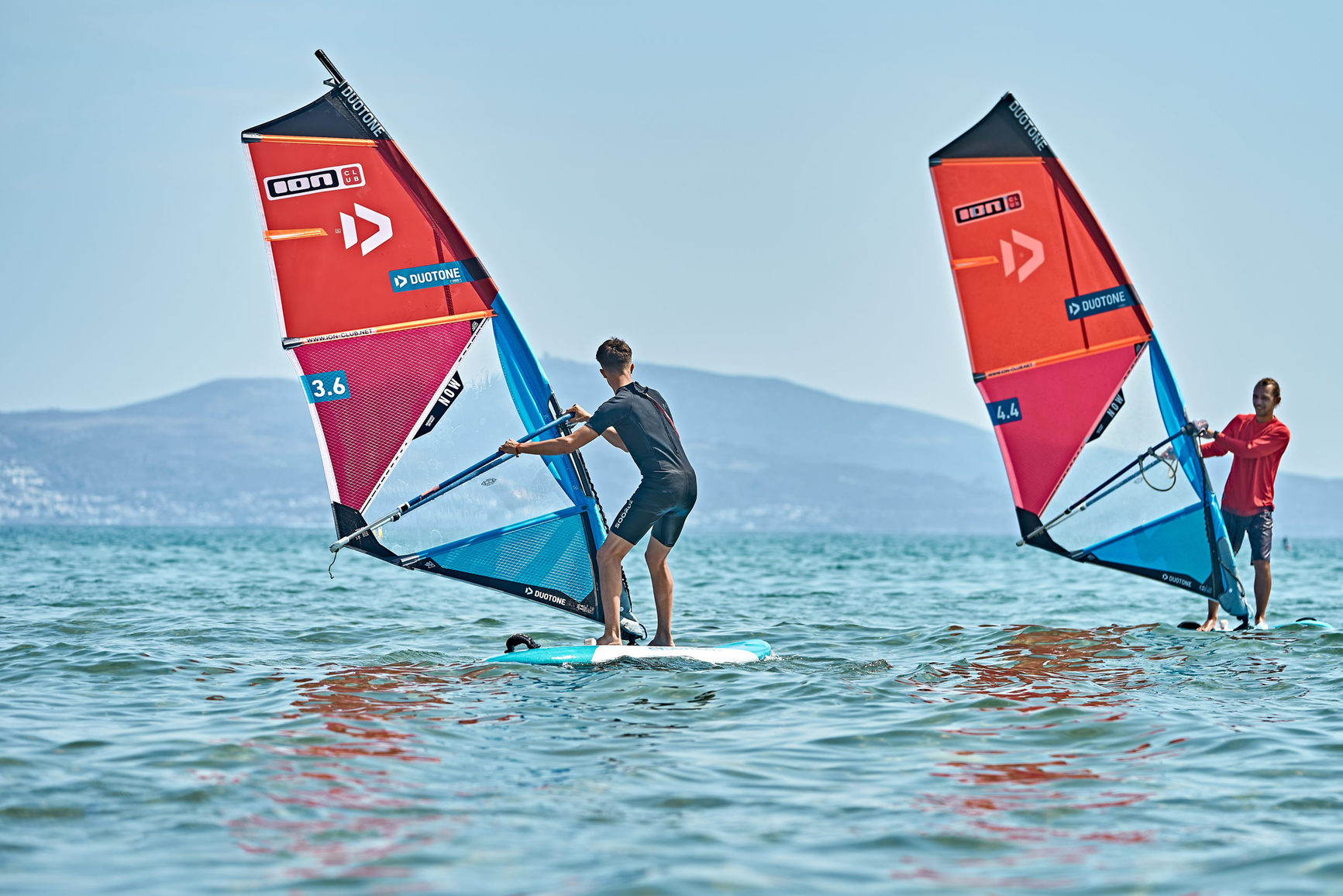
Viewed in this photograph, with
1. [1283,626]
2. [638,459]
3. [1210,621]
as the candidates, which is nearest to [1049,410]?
[1210,621]

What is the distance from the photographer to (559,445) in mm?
9000

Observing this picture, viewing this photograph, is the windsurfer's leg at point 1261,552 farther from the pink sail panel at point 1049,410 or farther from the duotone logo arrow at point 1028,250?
the duotone logo arrow at point 1028,250

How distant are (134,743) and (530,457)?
3780 mm

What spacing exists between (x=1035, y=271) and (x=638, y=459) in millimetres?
4653

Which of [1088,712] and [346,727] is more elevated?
[346,727]

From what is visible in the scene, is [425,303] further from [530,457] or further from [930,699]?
[930,699]

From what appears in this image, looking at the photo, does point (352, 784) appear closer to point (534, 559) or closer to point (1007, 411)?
point (534, 559)

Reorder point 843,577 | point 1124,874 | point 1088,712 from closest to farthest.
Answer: point 1124,874
point 1088,712
point 843,577

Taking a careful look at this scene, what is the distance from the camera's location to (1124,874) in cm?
469

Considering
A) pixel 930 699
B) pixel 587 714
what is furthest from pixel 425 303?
pixel 930 699

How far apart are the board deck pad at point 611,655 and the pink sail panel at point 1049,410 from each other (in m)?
3.96

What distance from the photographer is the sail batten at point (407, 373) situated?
9438 mm

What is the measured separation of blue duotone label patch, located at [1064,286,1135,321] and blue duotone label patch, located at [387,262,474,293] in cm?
556

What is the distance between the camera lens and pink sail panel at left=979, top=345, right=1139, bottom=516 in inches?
464
